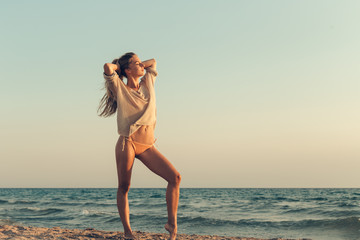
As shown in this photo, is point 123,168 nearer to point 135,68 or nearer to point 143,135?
point 143,135

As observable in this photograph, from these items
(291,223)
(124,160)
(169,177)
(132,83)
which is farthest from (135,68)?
(291,223)

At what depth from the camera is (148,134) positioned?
14.3ft

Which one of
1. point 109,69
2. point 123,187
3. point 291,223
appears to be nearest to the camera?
point 109,69

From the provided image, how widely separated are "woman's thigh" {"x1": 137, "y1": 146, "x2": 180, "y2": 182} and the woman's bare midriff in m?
0.11

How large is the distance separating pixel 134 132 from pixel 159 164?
46 cm

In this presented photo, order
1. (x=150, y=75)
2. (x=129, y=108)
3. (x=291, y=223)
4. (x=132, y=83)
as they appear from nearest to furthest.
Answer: (x=129, y=108) < (x=132, y=83) < (x=150, y=75) < (x=291, y=223)

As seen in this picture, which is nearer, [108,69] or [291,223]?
[108,69]

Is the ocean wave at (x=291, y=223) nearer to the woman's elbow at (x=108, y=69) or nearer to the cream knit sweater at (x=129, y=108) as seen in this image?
the cream knit sweater at (x=129, y=108)

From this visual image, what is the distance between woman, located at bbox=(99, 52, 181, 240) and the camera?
4219 millimetres

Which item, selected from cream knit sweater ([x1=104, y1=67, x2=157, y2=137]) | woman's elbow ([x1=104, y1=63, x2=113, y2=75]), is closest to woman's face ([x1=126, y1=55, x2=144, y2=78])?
cream knit sweater ([x1=104, y1=67, x2=157, y2=137])

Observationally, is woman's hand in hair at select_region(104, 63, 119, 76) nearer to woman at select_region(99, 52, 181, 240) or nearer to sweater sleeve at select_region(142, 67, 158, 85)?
woman at select_region(99, 52, 181, 240)

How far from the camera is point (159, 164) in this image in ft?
13.9

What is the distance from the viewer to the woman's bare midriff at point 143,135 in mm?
4281

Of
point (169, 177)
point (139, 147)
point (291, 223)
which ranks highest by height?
point (139, 147)
